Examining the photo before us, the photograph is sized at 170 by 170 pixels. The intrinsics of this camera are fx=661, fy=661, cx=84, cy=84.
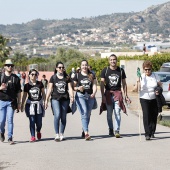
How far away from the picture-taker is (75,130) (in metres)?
17.5

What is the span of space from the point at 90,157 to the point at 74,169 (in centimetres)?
135

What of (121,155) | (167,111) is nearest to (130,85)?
(167,111)

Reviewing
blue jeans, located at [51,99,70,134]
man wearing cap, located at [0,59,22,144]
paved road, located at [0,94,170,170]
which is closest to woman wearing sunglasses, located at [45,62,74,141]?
blue jeans, located at [51,99,70,134]

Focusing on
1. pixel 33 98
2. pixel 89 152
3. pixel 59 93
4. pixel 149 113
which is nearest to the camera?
pixel 89 152

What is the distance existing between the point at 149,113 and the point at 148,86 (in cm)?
61

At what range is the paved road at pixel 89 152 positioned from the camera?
10.8m

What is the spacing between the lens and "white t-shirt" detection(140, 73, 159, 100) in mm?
14537

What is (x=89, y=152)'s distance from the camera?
40.9 ft

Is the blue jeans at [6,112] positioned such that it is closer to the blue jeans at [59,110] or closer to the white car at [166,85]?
the blue jeans at [59,110]

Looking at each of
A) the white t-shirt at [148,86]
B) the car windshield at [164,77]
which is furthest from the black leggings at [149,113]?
the car windshield at [164,77]

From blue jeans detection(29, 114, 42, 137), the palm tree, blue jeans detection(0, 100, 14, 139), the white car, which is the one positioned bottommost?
the palm tree

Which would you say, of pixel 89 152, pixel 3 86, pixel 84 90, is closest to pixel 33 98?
pixel 3 86

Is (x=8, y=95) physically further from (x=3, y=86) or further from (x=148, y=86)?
(x=148, y=86)

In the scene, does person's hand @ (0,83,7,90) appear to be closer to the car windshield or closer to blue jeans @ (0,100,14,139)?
blue jeans @ (0,100,14,139)
